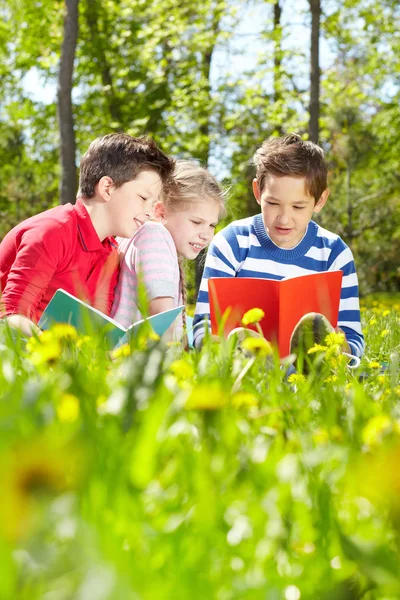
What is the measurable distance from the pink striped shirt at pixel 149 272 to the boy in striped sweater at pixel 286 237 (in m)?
0.37

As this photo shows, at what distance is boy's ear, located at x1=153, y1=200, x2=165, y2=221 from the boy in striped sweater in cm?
39

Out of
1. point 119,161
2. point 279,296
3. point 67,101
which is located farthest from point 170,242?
point 67,101

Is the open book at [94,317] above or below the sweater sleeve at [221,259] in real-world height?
above

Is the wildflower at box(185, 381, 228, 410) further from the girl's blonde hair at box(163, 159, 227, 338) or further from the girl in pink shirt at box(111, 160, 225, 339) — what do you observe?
the girl's blonde hair at box(163, 159, 227, 338)

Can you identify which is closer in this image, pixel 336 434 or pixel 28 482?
pixel 28 482

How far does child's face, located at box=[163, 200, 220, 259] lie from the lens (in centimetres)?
399

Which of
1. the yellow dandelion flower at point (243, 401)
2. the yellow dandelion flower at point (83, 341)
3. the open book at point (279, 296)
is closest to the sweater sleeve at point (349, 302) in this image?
the open book at point (279, 296)

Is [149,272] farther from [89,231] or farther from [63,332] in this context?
[63,332]

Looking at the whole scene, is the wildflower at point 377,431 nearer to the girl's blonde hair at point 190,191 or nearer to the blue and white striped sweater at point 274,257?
the blue and white striped sweater at point 274,257

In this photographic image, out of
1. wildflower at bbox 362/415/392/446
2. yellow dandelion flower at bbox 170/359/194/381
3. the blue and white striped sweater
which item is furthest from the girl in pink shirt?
wildflower at bbox 362/415/392/446

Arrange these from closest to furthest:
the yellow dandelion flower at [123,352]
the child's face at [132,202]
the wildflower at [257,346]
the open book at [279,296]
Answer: the wildflower at [257,346] < the yellow dandelion flower at [123,352] < the open book at [279,296] < the child's face at [132,202]

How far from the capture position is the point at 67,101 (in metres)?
9.62

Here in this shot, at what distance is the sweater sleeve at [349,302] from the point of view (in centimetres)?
352

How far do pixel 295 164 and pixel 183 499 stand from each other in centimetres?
309
